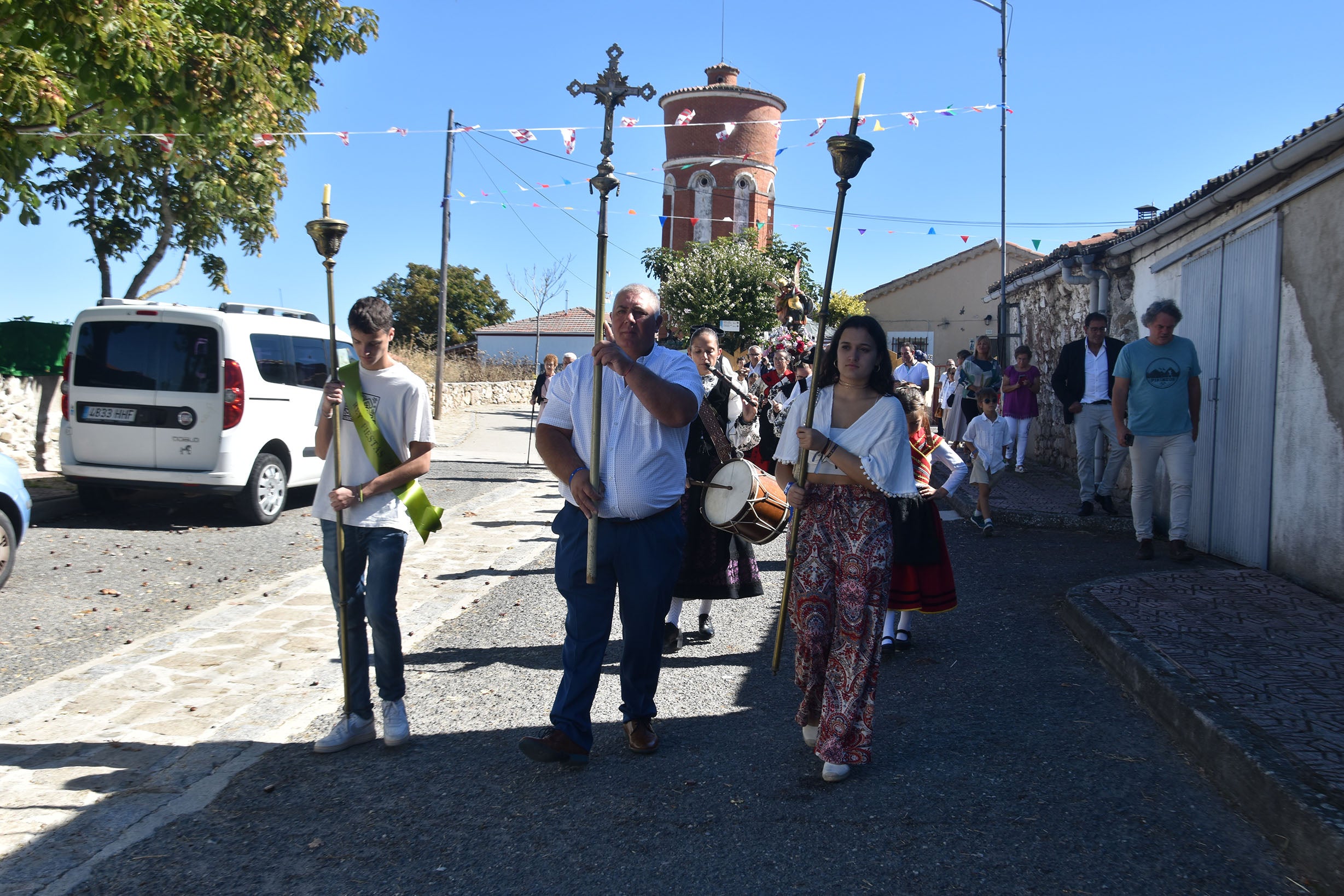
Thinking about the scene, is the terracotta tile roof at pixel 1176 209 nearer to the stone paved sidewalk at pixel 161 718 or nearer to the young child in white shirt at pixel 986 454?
the young child in white shirt at pixel 986 454

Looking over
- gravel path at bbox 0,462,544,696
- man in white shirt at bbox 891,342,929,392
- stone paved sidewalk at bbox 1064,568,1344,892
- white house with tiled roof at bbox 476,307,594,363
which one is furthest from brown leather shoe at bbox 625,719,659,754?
white house with tiled roof at bbox 476,307,594,363

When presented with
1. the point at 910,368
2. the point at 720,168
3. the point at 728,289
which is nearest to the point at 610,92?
the point at 910,368

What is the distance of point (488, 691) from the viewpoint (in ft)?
16.5

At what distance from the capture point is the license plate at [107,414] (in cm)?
948

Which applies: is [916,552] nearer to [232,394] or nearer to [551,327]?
[232,394]

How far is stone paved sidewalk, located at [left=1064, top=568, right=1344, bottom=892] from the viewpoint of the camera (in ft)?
10.9

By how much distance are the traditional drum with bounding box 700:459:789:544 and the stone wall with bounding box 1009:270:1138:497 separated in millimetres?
8446

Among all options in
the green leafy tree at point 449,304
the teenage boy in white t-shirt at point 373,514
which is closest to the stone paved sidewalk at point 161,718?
the teenage boy in white t-shirt at point 373,514

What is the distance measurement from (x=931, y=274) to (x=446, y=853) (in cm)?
3653

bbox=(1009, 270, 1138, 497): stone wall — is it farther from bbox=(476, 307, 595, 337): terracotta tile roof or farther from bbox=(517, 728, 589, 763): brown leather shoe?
bbox=(476, 307, 595, 337): terracotta tile roof

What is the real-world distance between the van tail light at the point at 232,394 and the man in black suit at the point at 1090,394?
8.02 metres

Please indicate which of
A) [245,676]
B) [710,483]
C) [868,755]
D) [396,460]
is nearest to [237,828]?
[396,460]

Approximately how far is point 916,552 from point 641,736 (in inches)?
61.2

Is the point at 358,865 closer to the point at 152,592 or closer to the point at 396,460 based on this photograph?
the point at 396,460
